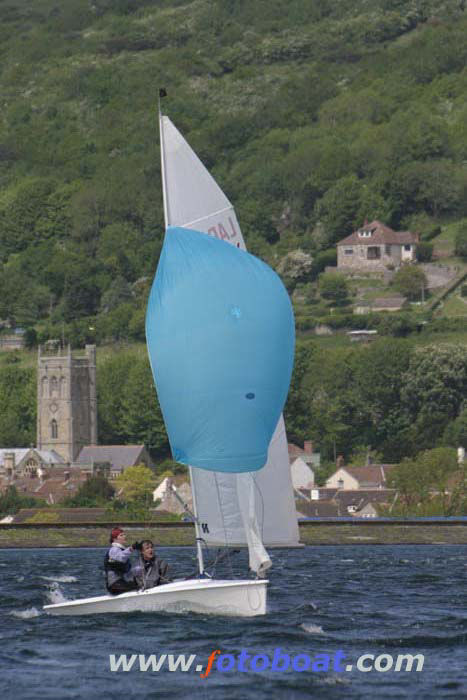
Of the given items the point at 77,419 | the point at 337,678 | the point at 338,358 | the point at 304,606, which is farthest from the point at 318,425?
the point at 337,678

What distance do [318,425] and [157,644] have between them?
123 metres

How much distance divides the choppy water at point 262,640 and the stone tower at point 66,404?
118 meters

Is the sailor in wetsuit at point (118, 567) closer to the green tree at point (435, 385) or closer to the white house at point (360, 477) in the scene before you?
the white house at point (360, 477)

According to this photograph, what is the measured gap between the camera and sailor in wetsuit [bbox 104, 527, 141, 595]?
121ft

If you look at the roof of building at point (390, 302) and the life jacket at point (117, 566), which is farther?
the roof of building at point (390, 302)

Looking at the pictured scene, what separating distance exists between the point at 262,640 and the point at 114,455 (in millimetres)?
121142

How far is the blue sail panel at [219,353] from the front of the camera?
37031mm

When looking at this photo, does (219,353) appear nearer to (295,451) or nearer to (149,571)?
(149,571)

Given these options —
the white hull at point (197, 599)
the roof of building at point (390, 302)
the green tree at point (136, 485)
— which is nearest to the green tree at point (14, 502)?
the green tree at point (136, 485)

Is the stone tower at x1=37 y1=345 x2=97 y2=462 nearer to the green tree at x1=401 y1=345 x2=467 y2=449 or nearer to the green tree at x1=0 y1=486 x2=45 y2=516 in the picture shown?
the green tree at x1=401 y1=345 x2=467 y2=449

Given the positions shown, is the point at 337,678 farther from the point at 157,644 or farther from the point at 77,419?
the point at 77,419

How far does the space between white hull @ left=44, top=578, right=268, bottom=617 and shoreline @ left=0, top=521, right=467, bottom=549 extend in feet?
152

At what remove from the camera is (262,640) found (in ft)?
114

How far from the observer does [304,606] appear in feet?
137
